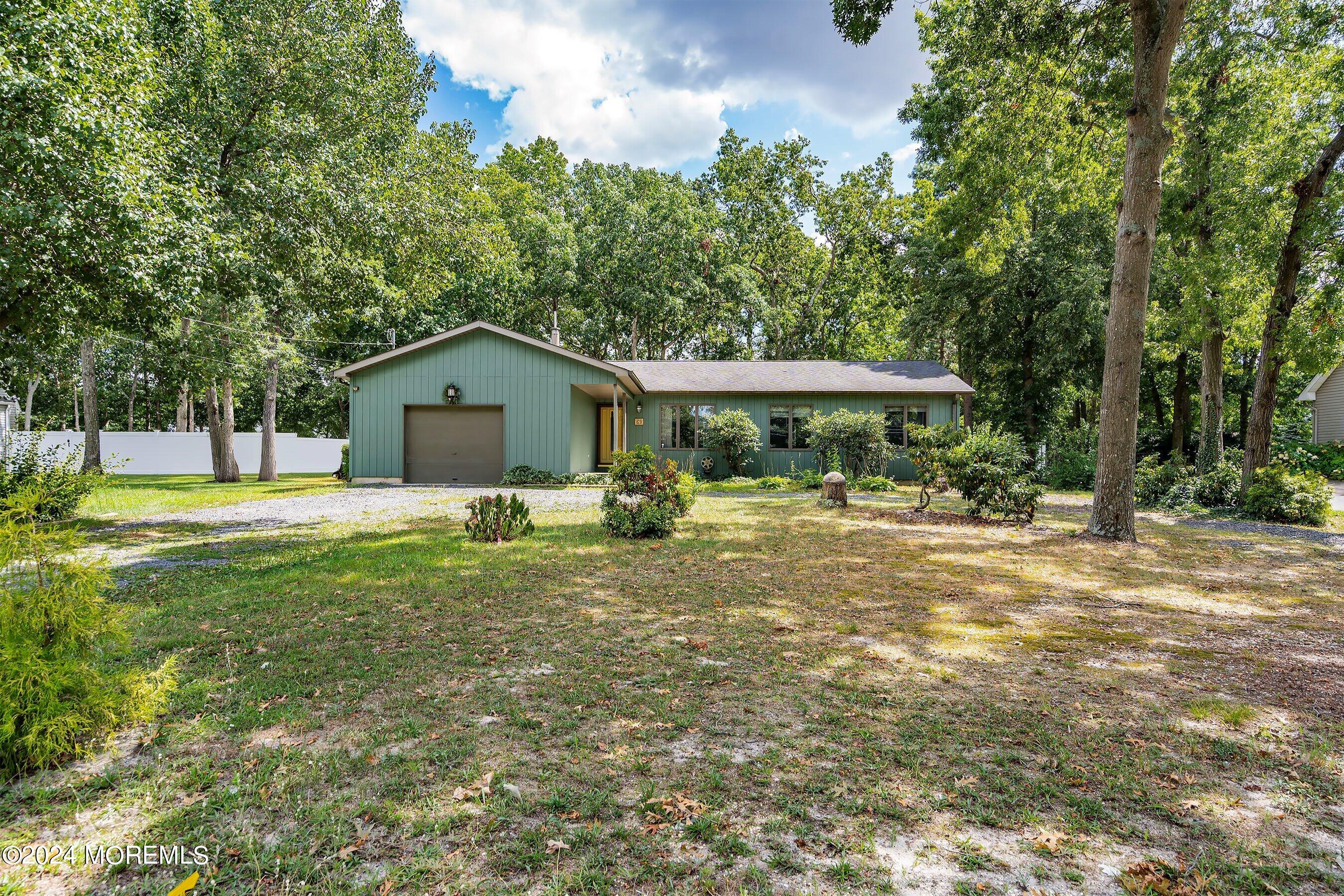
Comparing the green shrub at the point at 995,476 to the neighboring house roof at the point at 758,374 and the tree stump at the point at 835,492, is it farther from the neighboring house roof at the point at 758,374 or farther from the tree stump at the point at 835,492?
the neighboring house roof at the point at 758,374

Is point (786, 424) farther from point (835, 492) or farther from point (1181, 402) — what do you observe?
point (1181, 402)

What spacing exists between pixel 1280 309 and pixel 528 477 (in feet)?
52.2

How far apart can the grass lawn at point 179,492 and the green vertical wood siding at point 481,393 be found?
1.71 meters

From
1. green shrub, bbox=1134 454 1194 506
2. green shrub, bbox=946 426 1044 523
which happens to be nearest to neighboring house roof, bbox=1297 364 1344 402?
green shrub, bbox=1134 454 1194 506

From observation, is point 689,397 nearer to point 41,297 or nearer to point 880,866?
point 41,297

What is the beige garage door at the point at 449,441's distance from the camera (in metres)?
16.2

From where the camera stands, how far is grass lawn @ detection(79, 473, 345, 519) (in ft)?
33.9

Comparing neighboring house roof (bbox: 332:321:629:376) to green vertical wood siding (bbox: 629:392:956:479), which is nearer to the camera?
neighboring house roof (bbox: 332:321:629:376)

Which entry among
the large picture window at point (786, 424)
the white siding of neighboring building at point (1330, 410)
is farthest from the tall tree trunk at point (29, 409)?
the white siding of neighboring building at point (1330, 410)

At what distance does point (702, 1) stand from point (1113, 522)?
412 inches

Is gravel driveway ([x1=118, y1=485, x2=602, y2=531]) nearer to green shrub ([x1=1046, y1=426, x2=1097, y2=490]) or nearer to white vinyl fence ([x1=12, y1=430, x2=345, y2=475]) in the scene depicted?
white vinyl fence ([x1=12, y1=430, x2=345, y2=475])

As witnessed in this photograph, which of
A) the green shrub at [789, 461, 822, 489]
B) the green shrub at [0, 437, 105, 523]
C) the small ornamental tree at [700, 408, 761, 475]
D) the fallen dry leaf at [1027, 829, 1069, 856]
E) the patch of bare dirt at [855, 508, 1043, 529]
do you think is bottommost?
the fallen dry leaf at [1027, 829, 1069, 856]

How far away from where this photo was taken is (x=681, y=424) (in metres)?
18.7

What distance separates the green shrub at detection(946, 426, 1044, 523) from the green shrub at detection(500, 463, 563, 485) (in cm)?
969
